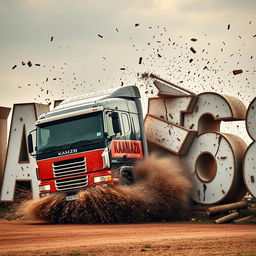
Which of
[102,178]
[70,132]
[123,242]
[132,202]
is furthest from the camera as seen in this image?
[70,132]

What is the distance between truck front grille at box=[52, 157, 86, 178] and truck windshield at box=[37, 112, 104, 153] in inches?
18.1

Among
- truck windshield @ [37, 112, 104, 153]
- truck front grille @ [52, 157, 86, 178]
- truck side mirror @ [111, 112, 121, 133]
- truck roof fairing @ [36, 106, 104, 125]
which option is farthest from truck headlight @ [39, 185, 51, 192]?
truck side mirror @ [111, 112, 121, 133]

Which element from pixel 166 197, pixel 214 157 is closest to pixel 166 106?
pixel 214 157

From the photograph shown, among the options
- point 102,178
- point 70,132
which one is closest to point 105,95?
point 70,132

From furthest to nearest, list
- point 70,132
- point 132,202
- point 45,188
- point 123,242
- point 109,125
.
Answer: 1. point 45,188
2. point 70,132
3. point 132,202
4. point 109,125
5. point 123,242

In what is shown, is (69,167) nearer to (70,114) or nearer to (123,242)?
(70,114)

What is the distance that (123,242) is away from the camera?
11461 millimetres

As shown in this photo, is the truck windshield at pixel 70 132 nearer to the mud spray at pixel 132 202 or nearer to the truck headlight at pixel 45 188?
the truck headlight at pixel 45 188

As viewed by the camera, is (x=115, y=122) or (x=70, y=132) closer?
(x=115, y=122)

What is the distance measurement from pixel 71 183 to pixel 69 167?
0.45 meters

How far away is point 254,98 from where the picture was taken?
18344 mm

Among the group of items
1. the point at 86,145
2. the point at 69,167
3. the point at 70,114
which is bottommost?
the point at 69,167

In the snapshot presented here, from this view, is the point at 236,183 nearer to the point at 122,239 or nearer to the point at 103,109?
the point at 103,109

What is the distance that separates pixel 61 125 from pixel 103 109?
4.50 ft
